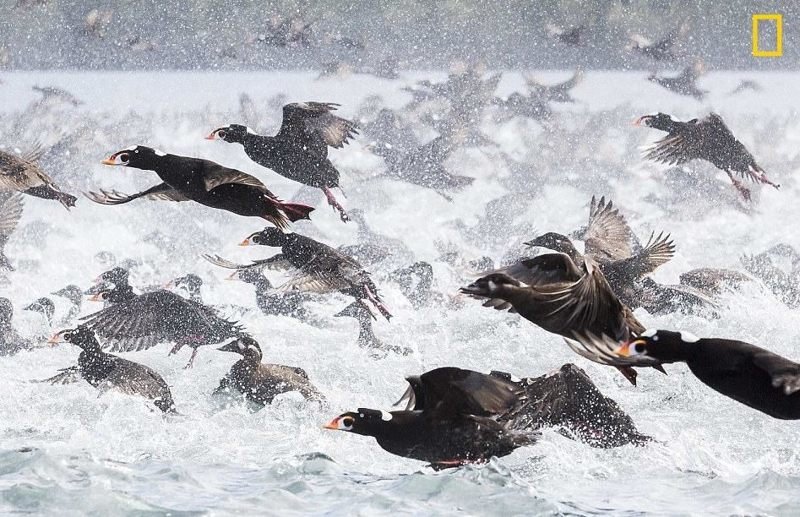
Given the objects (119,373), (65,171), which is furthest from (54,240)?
(119,373)

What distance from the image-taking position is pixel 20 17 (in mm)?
11492

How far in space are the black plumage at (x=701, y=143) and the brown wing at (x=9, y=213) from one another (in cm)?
365

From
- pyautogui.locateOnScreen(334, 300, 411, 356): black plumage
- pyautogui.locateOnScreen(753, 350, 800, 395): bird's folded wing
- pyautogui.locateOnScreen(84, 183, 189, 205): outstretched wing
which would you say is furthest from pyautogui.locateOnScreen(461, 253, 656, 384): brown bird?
pyautogui.locateOnScreen(334, 300, 411, 356): black plumage

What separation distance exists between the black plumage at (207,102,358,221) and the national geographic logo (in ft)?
23.3

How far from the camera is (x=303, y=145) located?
5.54m

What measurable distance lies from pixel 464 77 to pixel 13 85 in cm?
439

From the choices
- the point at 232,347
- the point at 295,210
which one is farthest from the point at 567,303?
the point at 232,347

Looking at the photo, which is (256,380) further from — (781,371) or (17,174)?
(781,371)

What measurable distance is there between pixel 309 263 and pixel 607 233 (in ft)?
4.62

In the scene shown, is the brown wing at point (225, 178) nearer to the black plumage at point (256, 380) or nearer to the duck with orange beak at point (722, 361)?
the black plumage at point (256, 380)

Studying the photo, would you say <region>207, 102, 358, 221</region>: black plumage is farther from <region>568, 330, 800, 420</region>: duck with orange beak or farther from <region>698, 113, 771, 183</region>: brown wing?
<region>568, 330, 800, 420</region>: duck with orange beak

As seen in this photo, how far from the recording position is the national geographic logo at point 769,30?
457 inches

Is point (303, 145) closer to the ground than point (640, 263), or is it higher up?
higher up

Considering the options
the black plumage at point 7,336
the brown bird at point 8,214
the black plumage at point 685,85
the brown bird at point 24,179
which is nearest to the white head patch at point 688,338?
the brown bird at point 24,179
